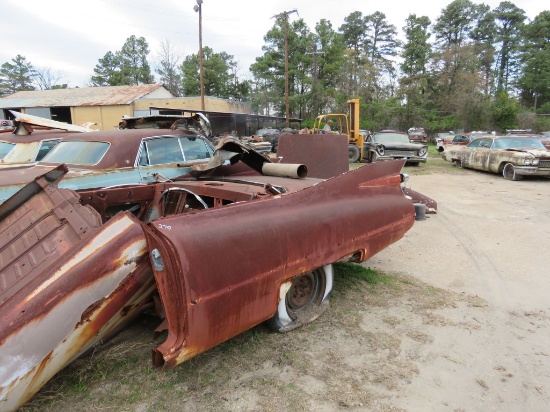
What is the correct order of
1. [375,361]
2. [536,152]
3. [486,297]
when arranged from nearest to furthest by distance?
[375,361] → [486,297] → [536,152]

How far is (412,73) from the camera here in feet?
143

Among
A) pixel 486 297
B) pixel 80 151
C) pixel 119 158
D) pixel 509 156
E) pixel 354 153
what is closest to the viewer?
pixel 486 297

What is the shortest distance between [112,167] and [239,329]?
340 centimetres

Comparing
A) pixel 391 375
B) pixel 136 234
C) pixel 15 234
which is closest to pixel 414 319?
pixel 391 375

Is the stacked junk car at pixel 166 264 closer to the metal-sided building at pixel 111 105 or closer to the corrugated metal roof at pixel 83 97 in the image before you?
the metal-sided building at pixel 111 105

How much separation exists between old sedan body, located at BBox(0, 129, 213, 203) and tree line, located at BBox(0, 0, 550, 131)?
113ft

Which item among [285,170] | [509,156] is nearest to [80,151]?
[285,170]

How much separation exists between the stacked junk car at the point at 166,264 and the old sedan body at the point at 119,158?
1.42 m

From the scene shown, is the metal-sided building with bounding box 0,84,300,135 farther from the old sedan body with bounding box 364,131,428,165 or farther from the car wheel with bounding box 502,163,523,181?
the car wheel with bounding box 502,163,523,181

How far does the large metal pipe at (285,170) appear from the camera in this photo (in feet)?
13.0

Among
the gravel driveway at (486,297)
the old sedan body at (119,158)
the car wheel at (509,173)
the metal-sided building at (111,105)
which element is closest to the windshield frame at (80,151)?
the old sedan body at (119,158)

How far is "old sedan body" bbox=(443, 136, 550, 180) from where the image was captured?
1083 cm

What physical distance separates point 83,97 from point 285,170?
32955 millimetres

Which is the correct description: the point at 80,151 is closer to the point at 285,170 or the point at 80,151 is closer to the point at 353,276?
the point at 285,170
